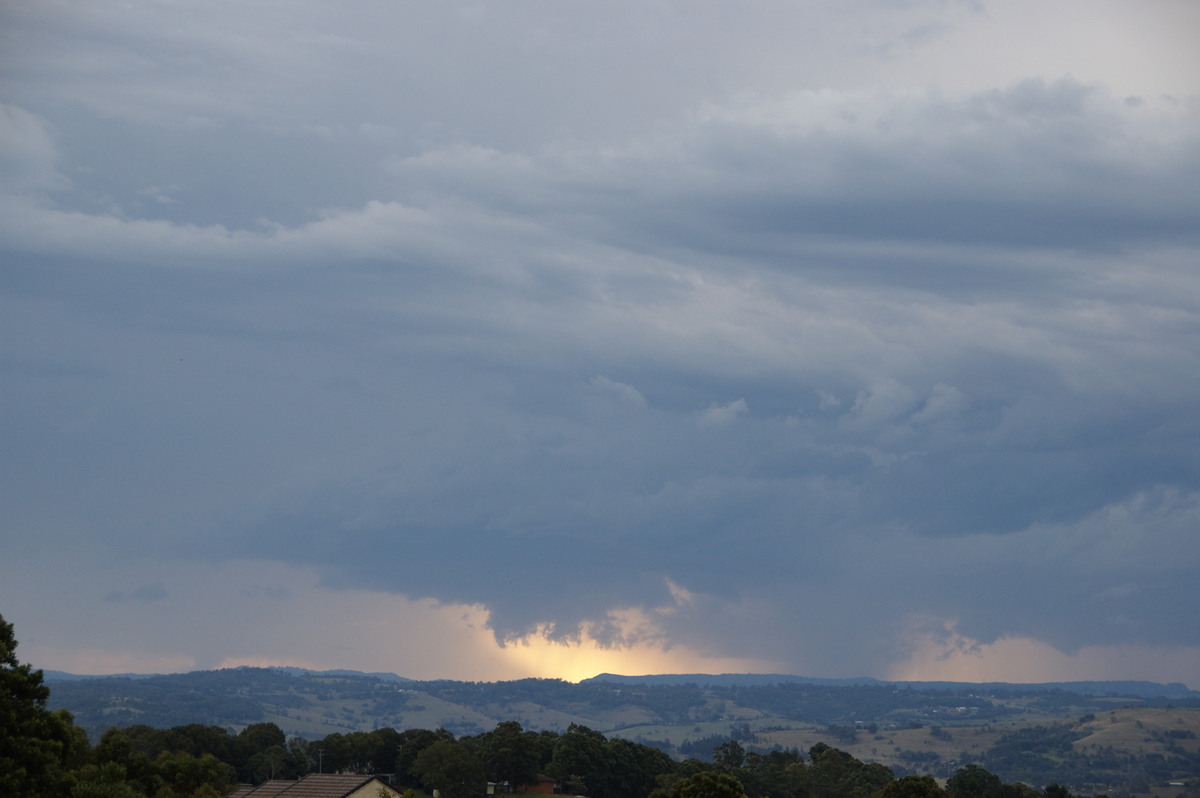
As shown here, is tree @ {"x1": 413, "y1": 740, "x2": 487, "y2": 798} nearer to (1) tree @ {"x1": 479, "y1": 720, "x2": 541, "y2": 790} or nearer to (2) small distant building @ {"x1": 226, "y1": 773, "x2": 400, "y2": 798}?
(1) tree @ {"x1": 479, "y1": 720, "x2": 541, "y2": 790}

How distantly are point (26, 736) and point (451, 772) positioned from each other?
308 ft

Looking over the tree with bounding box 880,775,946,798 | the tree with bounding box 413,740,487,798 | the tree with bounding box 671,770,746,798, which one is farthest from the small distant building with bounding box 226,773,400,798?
the tree with bounding box 413,740,487,798

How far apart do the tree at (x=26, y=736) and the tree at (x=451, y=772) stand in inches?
3545

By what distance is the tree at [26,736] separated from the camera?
6456 cm

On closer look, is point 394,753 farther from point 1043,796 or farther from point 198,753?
point 1043,796

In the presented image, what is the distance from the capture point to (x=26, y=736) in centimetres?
6688

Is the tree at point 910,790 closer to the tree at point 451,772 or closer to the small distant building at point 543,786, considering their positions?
the tree at point 451,772

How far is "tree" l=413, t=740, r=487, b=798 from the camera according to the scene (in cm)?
15500

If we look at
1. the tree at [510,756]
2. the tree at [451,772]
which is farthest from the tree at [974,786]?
the tree at [451,772]

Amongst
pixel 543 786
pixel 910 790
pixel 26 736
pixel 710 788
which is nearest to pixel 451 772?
pixel 543 786

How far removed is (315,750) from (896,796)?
107222 millimetres

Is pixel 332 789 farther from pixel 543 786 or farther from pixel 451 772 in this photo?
pixel 543 786

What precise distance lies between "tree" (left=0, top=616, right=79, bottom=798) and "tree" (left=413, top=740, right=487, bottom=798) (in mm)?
90046

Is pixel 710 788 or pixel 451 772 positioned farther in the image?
pixel 451 772
